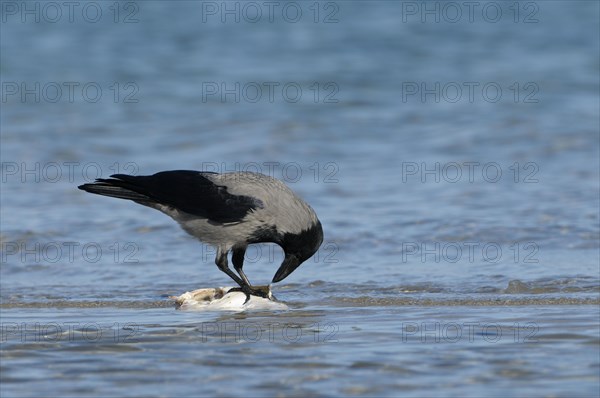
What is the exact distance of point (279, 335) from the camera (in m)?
6.22

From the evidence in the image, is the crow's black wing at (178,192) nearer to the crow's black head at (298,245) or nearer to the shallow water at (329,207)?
the crow's black head at (298,245)

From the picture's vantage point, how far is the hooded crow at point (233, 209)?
7730mm

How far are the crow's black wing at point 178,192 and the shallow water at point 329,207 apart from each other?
670 mm

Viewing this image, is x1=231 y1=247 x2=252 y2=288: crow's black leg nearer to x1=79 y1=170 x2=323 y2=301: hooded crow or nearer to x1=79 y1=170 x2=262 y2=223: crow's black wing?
x1=79 y1=170 x2=323 y2=301: hooded crow

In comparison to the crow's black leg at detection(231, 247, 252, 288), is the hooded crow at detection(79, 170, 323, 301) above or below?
above

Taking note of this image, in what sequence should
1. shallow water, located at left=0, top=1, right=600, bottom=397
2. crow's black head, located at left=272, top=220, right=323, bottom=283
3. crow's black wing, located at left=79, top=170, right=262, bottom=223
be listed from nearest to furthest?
shallow water, located at left=0, top=1, right=600, bottom=397
crow's black head, located at left=272, top=220, right=323, bottom=283
crow's black wing, located at left=79, top=170, right=262, bottom=223

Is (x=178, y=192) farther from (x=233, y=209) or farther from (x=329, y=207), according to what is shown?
(x=329, y=207)

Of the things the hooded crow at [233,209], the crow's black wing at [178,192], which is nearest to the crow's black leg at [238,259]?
the hooded crow at [233,209]

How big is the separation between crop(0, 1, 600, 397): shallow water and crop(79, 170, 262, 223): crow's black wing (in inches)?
26.4

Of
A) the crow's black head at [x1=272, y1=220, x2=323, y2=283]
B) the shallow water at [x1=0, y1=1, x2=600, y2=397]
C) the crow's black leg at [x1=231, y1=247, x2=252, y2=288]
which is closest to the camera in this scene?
the shallow water at [x1=0, y1=1, x2=600, y2=397]

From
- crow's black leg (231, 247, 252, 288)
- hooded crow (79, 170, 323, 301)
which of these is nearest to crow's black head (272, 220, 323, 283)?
hooded crow (79, 170, 323, 301)

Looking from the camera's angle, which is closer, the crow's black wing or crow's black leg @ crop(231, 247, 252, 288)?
the crow's black wing

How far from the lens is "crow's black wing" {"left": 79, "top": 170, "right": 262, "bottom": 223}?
789cm

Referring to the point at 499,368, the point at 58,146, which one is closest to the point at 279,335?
the point at 499,368
